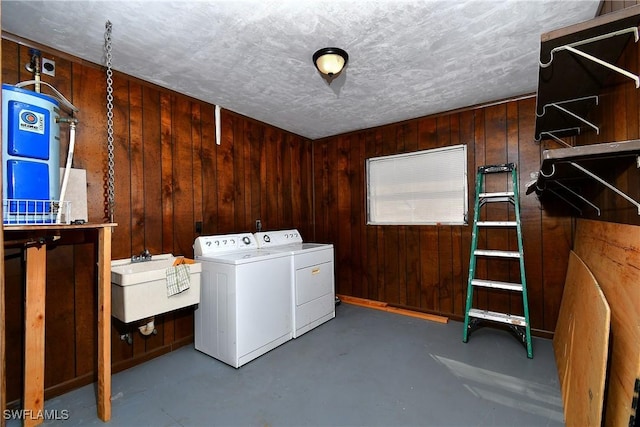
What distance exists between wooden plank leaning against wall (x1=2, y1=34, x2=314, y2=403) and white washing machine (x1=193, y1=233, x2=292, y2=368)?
0.29m

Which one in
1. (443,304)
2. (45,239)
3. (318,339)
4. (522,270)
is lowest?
(318,339)

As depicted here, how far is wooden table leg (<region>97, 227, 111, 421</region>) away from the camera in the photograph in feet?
5.38

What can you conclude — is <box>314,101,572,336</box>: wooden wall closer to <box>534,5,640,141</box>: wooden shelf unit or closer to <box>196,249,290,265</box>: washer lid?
<box>534,5,640,141</box>: wooden shelf unit

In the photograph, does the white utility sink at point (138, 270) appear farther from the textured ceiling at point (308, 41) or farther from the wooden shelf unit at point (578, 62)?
the wooden shelf unit at point (578, 62)

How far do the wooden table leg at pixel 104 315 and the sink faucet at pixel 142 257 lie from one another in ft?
1.94

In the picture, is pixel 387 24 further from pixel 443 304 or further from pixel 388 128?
pixel 443 304

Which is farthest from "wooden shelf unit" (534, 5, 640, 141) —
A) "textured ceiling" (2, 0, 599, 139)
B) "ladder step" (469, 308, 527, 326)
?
"ladder step" (469, 308, 527, 326)

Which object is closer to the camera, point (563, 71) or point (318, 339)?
point (563, 71)

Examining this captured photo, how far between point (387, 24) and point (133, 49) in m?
1.66

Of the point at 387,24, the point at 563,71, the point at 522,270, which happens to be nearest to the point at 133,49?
the point at 387,24

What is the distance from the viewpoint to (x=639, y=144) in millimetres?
982

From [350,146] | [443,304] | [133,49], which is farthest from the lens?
[350,146]

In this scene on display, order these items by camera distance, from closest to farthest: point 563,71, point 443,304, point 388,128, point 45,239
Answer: point 563,71 → point 45,239 → point 443,304 → point 388,128

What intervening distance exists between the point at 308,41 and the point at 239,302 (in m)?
1.90
